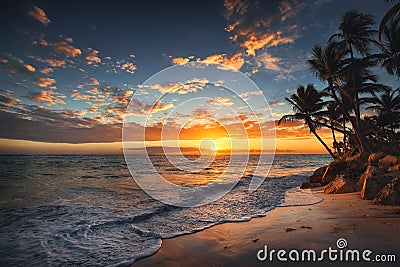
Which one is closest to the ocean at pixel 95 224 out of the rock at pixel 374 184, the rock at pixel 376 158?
the rock at pixel 374 184

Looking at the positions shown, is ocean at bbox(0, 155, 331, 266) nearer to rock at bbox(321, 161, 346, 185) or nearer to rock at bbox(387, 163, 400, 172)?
rock at bbox(387, 163, 400, 172)

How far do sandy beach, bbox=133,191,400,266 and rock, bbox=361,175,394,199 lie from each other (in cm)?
170

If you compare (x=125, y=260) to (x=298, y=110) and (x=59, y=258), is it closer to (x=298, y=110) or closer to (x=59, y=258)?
(x=59, y=258)

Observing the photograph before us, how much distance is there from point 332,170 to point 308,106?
9105 millimetres

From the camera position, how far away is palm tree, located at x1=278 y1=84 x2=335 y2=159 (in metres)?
21.8

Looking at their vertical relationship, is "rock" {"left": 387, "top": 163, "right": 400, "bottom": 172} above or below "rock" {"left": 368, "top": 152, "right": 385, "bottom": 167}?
below

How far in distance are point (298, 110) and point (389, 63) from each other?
9.58 metres

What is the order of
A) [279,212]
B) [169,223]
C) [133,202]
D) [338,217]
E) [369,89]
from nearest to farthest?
[338,217]
[169,223]
[279,212]
[133,202]
[369,89]

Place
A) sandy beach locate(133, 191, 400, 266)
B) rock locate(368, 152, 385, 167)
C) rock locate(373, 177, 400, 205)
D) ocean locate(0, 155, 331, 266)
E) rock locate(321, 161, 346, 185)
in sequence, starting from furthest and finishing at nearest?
1. rock locate(321, 161, 346, 185)
2. rock locate(368, 152, 385, 167)
3. rock locate(373, 177, 400, 205)
4. ocean locate(0, 155, 331, 266)
5. sandy beach locate(133, 191, 400, 266)

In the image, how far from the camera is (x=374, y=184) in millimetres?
9359

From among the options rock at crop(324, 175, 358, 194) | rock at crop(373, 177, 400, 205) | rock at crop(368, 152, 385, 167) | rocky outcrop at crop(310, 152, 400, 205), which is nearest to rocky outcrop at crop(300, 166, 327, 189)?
rocky outcrop at crop(310, 152, 400, 205)

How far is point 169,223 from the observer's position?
297 inches

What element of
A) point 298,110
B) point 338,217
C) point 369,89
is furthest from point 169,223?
point 298,110

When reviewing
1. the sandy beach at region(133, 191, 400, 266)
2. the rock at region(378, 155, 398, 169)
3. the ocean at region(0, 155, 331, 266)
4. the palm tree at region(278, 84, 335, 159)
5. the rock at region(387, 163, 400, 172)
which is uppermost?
the palm tree at region(278, 84, 335, 159)
